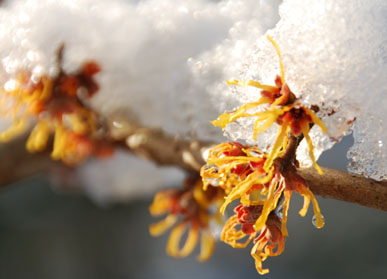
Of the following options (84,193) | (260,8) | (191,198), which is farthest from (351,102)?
(84,193)

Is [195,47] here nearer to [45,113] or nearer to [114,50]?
[114,50]

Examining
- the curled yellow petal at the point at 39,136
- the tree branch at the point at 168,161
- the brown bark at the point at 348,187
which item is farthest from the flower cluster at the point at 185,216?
the brown bark at the point at 348,187

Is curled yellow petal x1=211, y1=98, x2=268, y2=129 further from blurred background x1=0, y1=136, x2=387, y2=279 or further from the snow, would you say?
blurred background x1=0, y1=136, x2=387, y2=279

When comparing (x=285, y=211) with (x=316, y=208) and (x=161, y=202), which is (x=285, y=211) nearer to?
(x=316, y=208)

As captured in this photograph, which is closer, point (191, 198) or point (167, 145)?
point (167, 145)

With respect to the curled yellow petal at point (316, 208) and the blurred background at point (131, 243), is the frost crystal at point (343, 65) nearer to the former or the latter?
the curled yellow petal at point (316, 208)

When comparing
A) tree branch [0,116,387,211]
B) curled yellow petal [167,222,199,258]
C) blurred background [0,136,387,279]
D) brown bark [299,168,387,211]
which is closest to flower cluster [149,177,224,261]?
curled yellow petal [167,222,199,258]

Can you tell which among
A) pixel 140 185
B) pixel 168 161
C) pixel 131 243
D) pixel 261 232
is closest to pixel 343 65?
pixel 261 232
